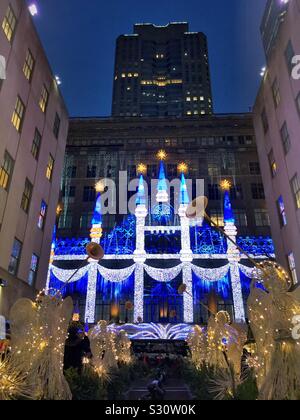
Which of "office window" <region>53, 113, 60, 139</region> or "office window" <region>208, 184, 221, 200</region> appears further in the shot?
"office window" <region>208, 184, 221, 200</region>

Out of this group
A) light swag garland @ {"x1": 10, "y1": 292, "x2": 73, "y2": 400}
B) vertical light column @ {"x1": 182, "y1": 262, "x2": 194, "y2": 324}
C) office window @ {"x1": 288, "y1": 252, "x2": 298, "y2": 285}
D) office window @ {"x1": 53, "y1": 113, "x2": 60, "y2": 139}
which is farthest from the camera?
vertical light column @ {"x1": 182, "y1": 262, "x2": 194, "y2": 324}

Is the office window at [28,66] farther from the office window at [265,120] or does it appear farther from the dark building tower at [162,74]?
the dark building tower at [162,74]

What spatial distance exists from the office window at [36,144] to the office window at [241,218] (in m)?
30.6

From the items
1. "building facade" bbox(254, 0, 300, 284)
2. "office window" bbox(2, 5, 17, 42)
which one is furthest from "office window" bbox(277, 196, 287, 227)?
"office window" bbox(2, 5, 17, 42)

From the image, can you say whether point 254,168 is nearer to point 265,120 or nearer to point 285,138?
point 265,120

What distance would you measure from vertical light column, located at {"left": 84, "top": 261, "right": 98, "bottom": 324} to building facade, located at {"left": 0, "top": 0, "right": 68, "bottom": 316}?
1120cm

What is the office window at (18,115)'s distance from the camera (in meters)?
21.0

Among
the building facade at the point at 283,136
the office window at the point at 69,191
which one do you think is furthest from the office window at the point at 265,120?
the office window at the point at 69,191

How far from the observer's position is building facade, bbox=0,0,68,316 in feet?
63.9

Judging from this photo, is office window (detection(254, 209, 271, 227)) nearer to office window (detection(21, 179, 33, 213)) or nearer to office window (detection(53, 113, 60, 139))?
office window (detection(53, 113, 60, 139))

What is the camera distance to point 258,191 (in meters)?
48.6

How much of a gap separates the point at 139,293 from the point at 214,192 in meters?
20.2

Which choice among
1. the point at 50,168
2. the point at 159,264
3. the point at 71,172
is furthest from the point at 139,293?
the point at 71,172
